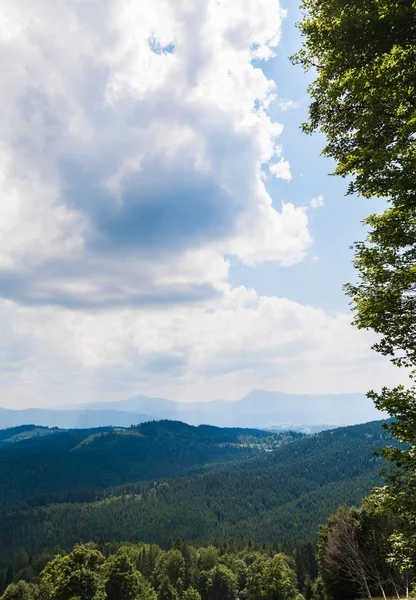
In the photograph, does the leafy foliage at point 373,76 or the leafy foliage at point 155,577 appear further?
the leafy foliage at point 155,577

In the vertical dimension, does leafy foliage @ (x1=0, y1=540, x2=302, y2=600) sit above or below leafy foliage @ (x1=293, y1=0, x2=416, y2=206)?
below

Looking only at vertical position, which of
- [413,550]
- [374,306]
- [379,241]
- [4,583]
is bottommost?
[4,583]

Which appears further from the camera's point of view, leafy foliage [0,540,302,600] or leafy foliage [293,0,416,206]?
leafy foliage [0,540,302,600]

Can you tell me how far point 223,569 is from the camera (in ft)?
290

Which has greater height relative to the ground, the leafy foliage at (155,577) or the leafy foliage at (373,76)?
the leafy foliage at (373,76)

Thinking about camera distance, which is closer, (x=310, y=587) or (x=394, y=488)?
(x=394, y=488)

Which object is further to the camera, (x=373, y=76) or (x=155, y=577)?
(x=155, y=577)

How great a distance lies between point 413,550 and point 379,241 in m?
11.6

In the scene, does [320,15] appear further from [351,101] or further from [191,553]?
[191,553]

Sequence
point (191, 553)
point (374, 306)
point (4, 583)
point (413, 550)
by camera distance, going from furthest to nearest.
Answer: point (4, 583), point (191, 553), point (374, 306), point (413, 550)

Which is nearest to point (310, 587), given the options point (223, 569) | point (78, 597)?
point (223, 569)

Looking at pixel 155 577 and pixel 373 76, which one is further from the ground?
Result: pixel 373 76

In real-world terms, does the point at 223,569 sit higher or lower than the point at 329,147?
lower

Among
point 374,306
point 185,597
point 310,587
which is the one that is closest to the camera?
point 374,306
